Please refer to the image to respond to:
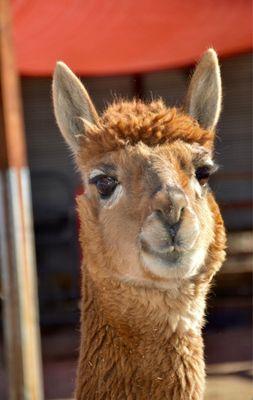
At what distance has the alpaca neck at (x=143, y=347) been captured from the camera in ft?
9.57

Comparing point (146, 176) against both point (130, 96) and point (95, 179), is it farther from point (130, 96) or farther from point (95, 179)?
point (130, 96)

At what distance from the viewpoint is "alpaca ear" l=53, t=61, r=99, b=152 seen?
10.6 ft

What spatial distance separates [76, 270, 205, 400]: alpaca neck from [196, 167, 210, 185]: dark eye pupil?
480 mm

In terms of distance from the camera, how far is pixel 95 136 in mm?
3227

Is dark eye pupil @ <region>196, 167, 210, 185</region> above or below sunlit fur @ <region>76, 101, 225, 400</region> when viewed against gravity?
above

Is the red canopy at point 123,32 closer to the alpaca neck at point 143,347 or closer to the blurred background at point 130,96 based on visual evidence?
the blurred background at point 130,96

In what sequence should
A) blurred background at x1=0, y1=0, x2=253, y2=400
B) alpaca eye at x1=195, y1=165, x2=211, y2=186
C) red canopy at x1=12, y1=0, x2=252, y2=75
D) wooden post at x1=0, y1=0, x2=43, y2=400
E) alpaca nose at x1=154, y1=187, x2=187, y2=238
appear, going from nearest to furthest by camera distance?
wooden post at x1=0, y1=0, x2=43, y2=400 → alpaca nose at x1=154, y1=187, x2=187, y2=238 → alpaca eye at x1=195, y1=165, x2=211, y2=186 → red canopy at x1=12, y1=0, x2=252, y2=75 → blurred background at x1=0, y1=0, x2=253, y2=400

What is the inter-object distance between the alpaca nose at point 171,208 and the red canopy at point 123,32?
2.97 metres

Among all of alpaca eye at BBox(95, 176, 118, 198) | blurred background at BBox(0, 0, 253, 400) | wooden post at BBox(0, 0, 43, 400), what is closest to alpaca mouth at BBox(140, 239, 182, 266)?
alpaca eye at BBox(95, 176, 118, 198)

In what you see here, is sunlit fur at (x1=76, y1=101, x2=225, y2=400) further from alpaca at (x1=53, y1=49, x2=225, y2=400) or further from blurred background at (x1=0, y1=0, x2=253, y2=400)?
blurred background at (x1=0, y1=0, x2=253, y2=400)

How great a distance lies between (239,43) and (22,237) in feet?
15.9

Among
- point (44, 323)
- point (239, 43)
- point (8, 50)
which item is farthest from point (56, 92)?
point (44, 323)

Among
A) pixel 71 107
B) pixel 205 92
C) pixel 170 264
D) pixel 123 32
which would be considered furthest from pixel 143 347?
pixel 123 32

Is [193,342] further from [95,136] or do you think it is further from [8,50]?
[8,50]
